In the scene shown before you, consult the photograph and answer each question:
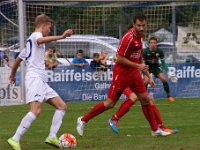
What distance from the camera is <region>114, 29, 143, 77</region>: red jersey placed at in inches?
461

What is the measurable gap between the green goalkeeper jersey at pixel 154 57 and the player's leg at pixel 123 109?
7.10 m

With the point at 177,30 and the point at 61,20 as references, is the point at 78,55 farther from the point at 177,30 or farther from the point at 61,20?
the point at 177,30

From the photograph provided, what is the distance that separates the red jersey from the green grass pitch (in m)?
1.13

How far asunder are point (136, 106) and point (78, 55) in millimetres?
3870

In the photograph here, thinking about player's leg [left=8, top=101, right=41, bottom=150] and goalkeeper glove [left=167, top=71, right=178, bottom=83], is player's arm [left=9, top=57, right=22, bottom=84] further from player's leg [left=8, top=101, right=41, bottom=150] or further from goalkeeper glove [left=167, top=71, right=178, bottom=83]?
goalkeeper glove [left=167, top=71, right=178, bottom=83]

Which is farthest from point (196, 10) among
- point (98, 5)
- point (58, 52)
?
point (58, 52)

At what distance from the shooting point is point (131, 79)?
475 inches

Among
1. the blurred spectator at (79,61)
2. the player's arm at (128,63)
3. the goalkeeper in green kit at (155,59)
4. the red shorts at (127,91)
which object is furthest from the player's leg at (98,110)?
the blurred spectator at (79,61)

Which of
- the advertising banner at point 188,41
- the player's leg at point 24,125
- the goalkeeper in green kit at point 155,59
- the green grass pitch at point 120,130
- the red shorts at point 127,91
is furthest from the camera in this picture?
the advertising banner at point 188,41

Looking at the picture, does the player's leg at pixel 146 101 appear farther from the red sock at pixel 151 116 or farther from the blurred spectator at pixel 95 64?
the blurred spectator at pixel 95 64

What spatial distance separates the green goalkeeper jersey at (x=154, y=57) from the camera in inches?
804

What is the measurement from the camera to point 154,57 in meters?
20.6

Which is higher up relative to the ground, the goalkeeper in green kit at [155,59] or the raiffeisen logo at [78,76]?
the goalkeeper in green kit at [155,59]

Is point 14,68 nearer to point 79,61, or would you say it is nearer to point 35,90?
point 35,90
